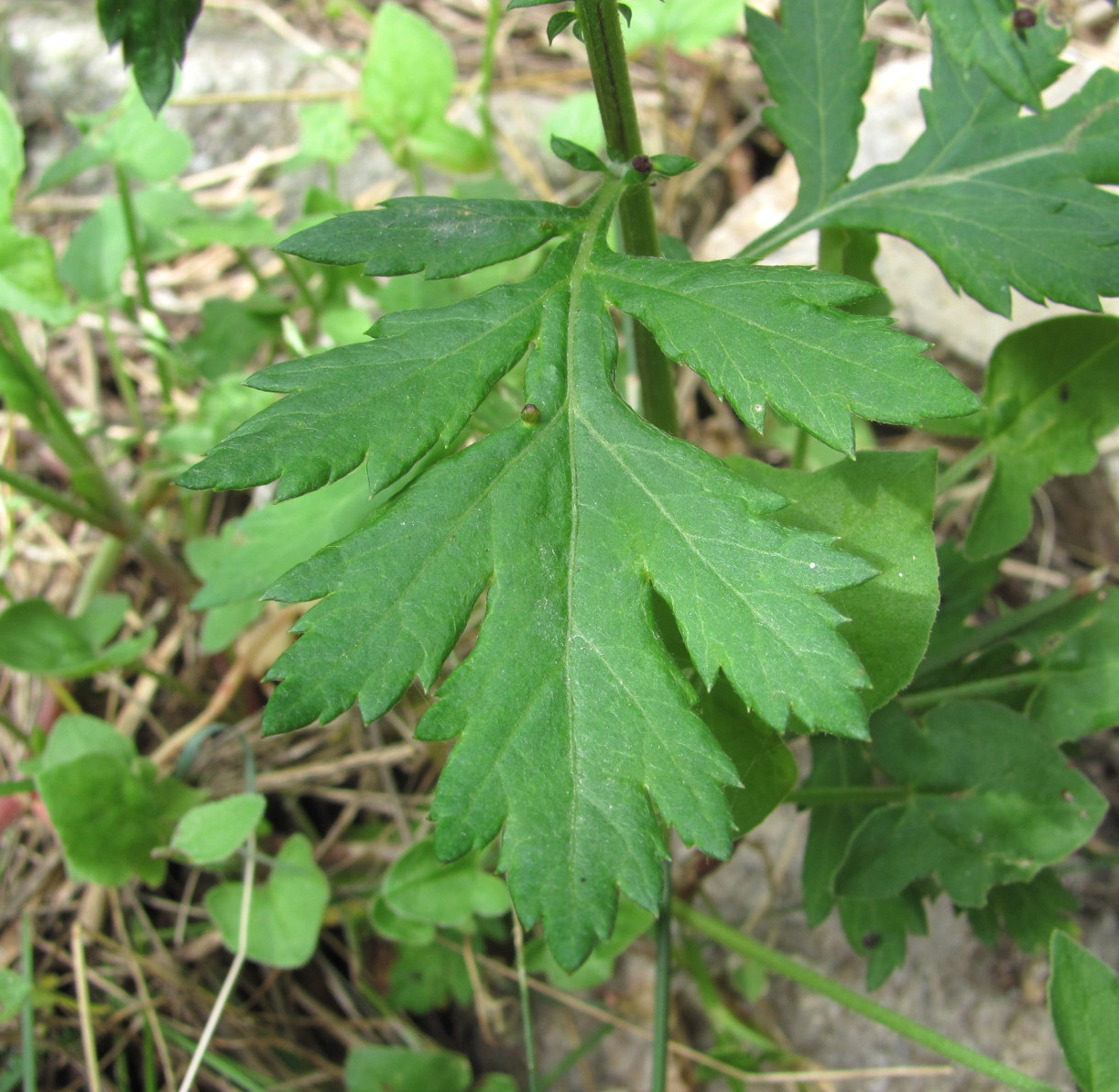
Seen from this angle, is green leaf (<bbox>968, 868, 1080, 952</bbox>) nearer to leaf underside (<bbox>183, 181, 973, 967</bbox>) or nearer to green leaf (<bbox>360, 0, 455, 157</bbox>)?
leaf underside (<bbox>183, 181, 973, 967</bbox>)

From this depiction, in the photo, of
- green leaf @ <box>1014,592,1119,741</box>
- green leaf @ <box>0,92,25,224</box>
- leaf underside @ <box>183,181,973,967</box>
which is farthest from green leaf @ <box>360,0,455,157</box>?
green leaf @ <box>1014,592,1119,741</box>

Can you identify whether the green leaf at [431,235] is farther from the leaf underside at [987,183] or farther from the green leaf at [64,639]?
the green leaf at [64,639]

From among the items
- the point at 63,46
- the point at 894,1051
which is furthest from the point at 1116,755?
the point at 63,46

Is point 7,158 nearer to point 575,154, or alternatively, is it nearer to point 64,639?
point 64,639

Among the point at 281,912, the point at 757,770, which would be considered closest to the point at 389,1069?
the point at 281,912

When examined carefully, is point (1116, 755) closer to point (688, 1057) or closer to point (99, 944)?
point (688, 1057)
